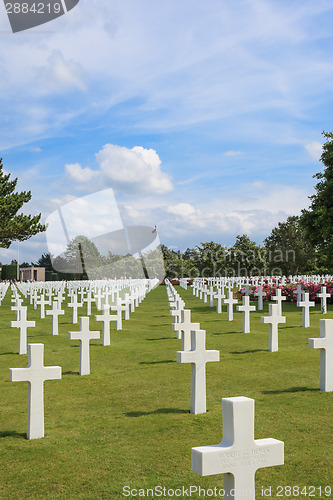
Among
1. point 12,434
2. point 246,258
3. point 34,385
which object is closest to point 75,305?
point 12,434

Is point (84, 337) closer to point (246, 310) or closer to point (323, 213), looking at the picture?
point (246, 310)

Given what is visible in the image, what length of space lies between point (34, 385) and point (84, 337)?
294 cm

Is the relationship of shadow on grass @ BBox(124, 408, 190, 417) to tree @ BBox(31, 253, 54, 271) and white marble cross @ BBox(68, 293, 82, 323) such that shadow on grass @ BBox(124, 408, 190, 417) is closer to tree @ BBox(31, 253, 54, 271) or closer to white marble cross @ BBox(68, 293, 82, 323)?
white marble cross @ BBox(68, 293, 82, 323)

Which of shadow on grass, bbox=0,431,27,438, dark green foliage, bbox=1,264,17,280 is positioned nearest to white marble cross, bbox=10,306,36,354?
shadow on grass, bbox=0,431,27,438

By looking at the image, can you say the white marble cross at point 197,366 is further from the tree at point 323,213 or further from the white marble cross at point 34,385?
the tree at point 323,213

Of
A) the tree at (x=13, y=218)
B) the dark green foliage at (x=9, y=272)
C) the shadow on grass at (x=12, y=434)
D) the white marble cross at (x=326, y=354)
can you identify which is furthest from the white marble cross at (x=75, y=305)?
the dark green foliage at (x=9, y=272)

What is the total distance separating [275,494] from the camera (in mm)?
3971

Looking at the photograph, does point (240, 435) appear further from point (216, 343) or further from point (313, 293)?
point (313, 293)

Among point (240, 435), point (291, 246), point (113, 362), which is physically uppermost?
point (291, 246)

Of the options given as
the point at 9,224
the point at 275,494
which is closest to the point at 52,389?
the point at 275,494

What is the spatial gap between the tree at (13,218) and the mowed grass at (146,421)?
2842cm

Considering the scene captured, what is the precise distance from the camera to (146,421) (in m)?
5.92

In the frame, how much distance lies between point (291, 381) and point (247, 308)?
5.83 meters

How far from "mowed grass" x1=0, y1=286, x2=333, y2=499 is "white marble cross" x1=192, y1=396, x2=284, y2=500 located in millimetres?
1448
